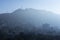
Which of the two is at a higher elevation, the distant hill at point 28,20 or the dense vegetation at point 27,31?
the distant hill at point 28,20

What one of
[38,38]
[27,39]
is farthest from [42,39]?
[27,39]

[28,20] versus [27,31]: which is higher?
[28,20]

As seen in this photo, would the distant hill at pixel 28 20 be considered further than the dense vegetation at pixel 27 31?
Yes

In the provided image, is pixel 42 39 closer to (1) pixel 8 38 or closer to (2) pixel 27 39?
(2) pixel 27 39

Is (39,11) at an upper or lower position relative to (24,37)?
upper

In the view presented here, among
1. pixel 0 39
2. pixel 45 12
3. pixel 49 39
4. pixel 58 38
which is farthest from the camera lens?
pixel 45 12

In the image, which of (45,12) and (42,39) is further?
(45,12)

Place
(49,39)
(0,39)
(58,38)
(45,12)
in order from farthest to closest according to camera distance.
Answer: (45,12)
(58,38)
(49,39)
(0,39)

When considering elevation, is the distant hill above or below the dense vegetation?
above

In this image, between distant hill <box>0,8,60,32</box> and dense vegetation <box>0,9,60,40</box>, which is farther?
distant hill <box>0,8,60,32</box>

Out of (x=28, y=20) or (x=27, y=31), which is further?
(x=28, y=20)
